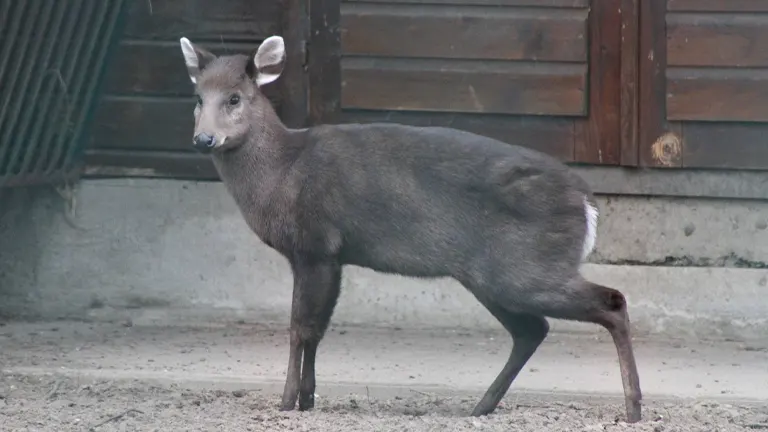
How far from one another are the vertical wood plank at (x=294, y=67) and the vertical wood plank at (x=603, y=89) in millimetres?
1451

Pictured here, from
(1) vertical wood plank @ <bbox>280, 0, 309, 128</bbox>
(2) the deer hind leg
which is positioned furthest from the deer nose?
(1) vertical wood plank @ <bbox>280, 0, 309, 128</bbox>

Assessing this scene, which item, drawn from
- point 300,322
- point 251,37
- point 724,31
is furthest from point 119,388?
point 724,31

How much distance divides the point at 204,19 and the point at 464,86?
1.44 m

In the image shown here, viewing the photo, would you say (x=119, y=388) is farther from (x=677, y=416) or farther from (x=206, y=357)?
(x=677, y=416)

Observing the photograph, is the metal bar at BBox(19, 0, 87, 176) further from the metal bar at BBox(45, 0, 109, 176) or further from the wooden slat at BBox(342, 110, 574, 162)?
the wooden slat at BBox(342, 110, 574, 162)

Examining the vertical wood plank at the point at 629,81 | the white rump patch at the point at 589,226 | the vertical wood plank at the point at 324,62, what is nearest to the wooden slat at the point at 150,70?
the vertical wood plank at the point at 324,62

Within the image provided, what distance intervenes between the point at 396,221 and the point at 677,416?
1.39m

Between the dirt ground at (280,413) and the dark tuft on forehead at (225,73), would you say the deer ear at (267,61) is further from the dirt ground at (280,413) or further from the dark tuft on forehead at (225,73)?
the dirt ground at (280,413)

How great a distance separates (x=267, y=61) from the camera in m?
5.60

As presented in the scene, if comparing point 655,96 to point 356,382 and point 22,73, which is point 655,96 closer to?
point 356,382

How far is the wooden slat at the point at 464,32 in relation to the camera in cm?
707

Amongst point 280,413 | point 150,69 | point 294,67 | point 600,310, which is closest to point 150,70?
point 150,69

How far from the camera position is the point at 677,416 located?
5.55 meters

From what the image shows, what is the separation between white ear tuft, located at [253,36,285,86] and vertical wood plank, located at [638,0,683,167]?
224 centimetres
